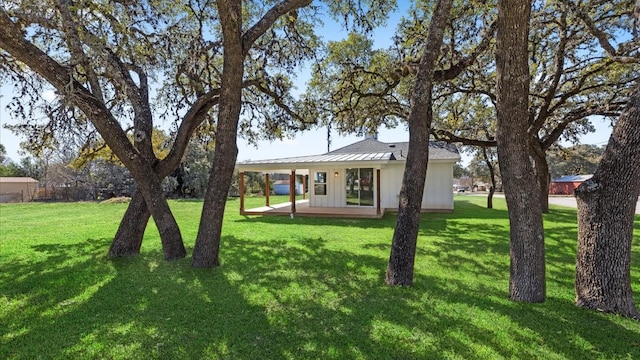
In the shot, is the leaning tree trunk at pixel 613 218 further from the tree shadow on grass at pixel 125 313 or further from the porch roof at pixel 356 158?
the porch roof at pixel 356 158

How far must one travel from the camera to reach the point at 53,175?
27.0 meters

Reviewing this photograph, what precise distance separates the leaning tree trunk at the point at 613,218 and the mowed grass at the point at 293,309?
263 millimetres

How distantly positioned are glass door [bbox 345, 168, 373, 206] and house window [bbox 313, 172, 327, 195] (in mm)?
1121

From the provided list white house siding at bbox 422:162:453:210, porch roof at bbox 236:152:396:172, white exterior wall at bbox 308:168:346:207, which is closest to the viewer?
porch roof at bbox 236:152:396:172

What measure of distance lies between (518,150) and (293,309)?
3.11m

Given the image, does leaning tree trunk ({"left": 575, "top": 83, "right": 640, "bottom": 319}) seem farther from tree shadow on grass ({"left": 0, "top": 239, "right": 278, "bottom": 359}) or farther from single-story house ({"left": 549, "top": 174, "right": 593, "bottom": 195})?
single-story house ({"left": 549, "top": 174, "right": 593, "bottom": 195})

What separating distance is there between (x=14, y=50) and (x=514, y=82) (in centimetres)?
633

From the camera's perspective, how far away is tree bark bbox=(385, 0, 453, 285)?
4375 mm

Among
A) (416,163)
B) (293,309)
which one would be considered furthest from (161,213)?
(416,163)

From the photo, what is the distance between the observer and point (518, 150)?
373 centimetres

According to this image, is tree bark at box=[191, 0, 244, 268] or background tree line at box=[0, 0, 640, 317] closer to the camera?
background tree line at box=[0, 0, 640, 317]

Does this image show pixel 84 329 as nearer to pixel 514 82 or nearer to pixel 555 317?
pixel 555 317

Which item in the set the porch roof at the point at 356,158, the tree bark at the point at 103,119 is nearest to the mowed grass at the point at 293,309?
the tree bark at the point at 103,119

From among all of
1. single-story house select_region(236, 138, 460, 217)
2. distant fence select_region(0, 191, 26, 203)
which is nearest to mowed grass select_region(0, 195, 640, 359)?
single-story house select_region(236, 138, 460, 217)
